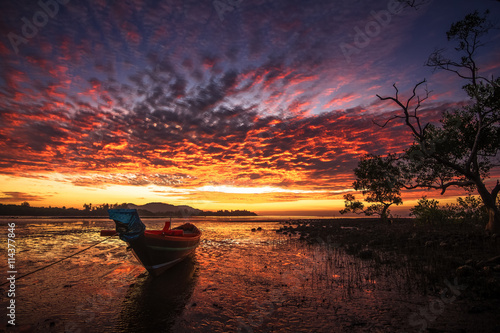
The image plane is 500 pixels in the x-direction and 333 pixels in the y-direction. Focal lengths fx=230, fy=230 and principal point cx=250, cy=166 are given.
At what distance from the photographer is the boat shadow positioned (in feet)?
24.4

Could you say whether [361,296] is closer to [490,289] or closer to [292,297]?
[292,297]

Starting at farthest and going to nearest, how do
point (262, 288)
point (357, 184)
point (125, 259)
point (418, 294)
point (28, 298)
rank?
point (357, 184) → point (125, 259) → point (262, 288) → point (28, 298) → point (418, 294)

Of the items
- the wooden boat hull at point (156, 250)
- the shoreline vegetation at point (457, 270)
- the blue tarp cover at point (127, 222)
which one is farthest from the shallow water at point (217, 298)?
the blue tarp cover at point (127, 222)

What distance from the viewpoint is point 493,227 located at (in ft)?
55.0

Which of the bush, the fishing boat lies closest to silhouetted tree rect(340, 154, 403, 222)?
the bush

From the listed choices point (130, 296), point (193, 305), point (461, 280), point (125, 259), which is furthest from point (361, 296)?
point (125, 259)

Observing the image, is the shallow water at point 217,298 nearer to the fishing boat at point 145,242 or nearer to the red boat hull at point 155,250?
the red boat hull at point 155,250

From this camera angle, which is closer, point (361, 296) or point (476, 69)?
point (361, 296)

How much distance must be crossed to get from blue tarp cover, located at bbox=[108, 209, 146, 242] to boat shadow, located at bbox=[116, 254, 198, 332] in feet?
8.43

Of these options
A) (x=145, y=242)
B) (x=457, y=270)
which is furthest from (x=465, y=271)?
(x=145, y=242)

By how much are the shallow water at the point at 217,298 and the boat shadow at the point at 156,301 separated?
1.3 inches

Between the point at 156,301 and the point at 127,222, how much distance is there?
409cm

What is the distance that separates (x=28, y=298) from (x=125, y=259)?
8.99m

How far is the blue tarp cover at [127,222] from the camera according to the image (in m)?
11.4
